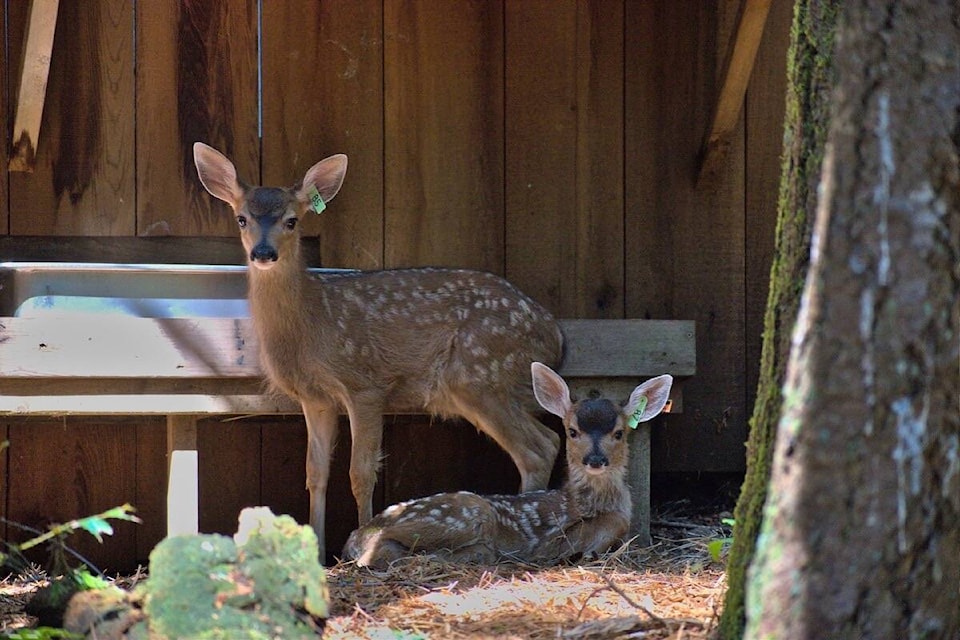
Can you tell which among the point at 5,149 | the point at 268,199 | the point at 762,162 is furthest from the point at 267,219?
the point at 762,162

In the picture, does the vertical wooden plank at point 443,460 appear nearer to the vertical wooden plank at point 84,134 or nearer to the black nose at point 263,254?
the black nose at point 263,254

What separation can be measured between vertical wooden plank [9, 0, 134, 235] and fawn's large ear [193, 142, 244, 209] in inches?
26.9

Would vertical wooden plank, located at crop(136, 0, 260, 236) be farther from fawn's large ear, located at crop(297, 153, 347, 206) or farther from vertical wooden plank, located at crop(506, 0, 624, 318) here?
vertical wooden plank, located at crop(506, 0, 624, 318)

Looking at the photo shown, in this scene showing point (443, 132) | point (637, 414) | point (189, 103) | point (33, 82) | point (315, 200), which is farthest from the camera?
point (443, 132)

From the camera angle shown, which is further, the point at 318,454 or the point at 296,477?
the point at 296,477

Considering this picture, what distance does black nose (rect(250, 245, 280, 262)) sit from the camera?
19.7 ft

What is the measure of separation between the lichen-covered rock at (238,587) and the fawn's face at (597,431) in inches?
118

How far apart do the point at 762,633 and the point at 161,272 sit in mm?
4125

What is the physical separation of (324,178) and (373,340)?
85cm

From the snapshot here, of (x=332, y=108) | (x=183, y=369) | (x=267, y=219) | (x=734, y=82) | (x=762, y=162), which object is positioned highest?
(x=734, y=82)

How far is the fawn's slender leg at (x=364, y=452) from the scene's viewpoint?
20.4 ft

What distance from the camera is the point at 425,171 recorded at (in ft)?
23.2

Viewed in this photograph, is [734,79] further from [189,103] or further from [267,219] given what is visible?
[189,103]

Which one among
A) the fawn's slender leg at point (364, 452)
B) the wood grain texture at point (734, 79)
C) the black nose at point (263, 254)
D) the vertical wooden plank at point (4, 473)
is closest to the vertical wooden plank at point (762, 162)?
the wood grain texture at point (734, 79)
